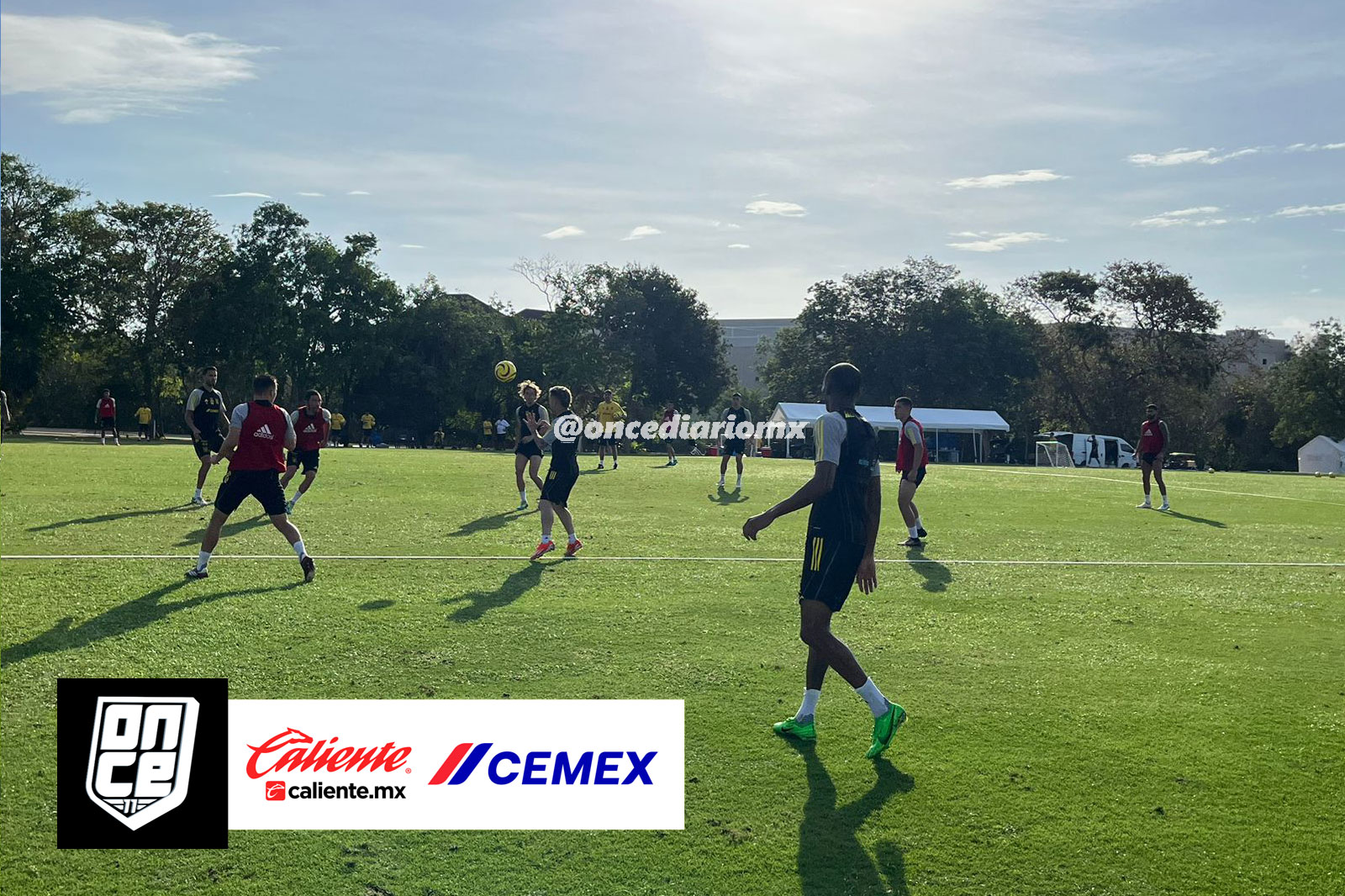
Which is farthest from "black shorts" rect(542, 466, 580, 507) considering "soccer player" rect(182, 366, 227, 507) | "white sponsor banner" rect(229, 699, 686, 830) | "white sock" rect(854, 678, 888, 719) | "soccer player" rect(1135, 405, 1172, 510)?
"soccer player" rect(1135, 405, 1172, 510)

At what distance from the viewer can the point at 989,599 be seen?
10594 millimetres

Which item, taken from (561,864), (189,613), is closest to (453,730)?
(561,864)

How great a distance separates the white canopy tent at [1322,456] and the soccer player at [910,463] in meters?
63.2

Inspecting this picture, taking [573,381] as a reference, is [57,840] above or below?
below

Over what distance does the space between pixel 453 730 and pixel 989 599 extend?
21.9 feet

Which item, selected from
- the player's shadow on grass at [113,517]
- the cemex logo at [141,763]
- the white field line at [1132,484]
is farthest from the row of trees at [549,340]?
the cemex logo at [141,763]

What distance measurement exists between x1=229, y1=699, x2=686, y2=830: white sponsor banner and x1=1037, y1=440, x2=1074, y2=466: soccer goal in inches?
2434

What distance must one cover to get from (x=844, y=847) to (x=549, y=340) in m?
63.1

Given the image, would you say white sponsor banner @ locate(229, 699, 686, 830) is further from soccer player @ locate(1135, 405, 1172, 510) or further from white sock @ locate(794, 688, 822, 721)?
soccer player @ locate(1135, 405, 1172, 510)

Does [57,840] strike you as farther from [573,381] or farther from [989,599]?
[573,381]

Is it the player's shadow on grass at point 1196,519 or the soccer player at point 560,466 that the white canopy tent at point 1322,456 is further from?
the soccer player at point 560,466

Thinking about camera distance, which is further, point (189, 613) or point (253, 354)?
point (253, 354)

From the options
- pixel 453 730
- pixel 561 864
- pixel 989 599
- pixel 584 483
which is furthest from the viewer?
pixel 584 483

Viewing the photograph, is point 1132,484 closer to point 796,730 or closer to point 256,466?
point 256,466
